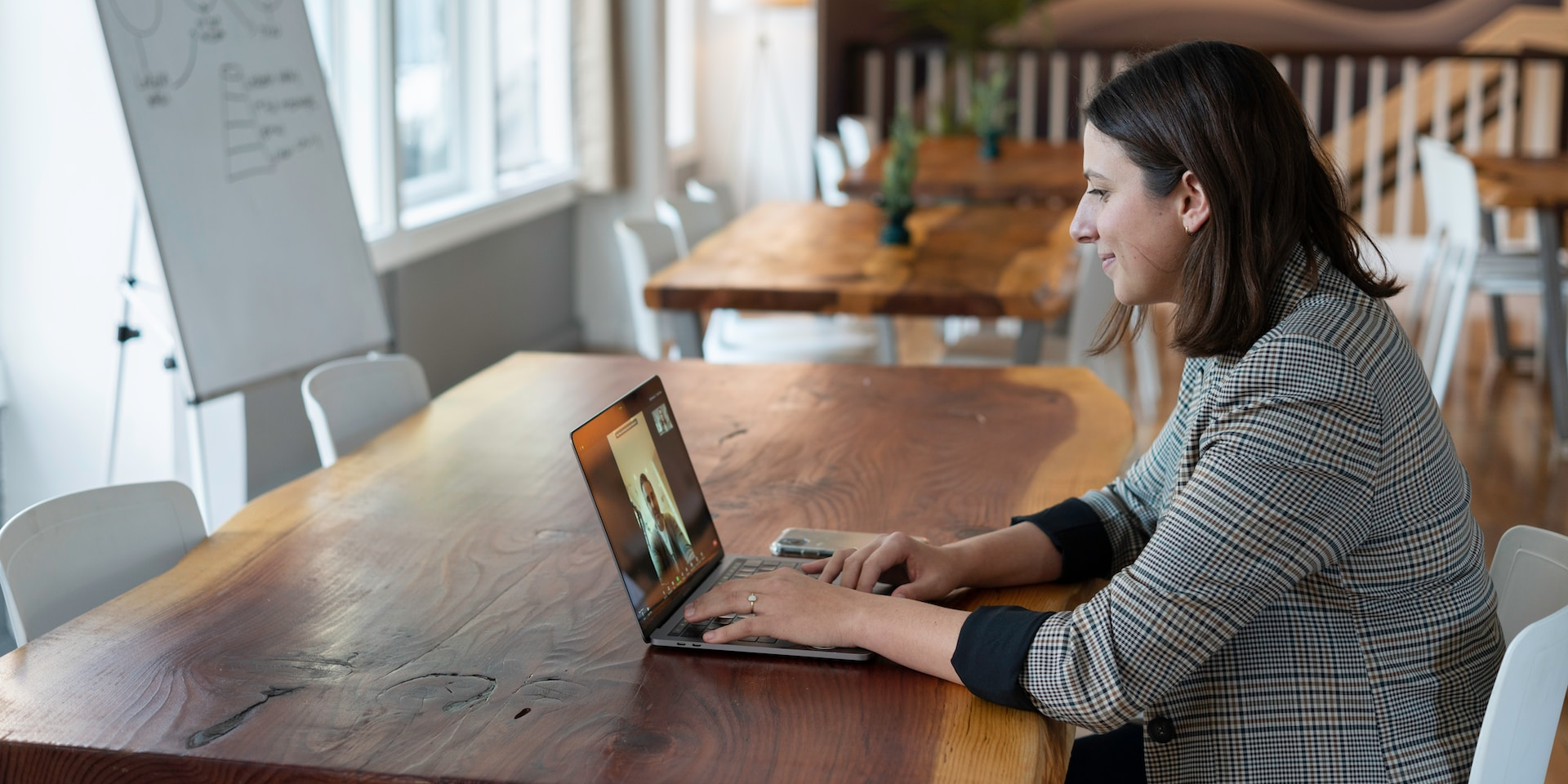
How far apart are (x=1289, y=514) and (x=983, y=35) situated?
6738mm

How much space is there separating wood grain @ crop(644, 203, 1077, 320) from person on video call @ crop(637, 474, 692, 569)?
5.39ft

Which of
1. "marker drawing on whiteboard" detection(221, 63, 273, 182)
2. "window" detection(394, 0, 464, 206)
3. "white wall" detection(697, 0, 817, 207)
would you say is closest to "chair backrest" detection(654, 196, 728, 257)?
"window" detection(394, 0, 464, 206)

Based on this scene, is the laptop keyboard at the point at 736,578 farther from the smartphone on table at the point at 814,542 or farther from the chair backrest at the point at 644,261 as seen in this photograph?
the chair backrest at the point at 644,261

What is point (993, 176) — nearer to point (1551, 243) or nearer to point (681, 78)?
point (1551, 243)

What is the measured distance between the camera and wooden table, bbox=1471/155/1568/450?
444 centimetres

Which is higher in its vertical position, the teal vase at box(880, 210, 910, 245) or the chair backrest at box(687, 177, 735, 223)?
the teal vase at box(880, 210, 910, 245)

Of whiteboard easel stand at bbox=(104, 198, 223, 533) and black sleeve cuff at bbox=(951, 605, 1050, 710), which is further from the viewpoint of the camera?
whiteboard easel stand at bbox=(104, 198, 223, 533)

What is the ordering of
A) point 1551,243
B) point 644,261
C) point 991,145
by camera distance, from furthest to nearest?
point 991,145 < point 1551,243 < point 644,261

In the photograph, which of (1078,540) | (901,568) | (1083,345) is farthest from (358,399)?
(1083,345)

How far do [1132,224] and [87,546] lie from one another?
122cm

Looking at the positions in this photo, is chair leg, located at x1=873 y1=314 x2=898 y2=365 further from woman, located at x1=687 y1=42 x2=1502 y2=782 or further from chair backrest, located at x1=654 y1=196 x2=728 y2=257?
woman, located at x1=687 y1=42 x2=1502 y2=782

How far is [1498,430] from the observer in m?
4.73

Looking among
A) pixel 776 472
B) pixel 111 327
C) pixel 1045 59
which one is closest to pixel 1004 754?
pixel 776 472

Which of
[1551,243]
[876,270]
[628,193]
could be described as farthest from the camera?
[628,193]
